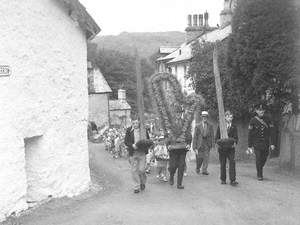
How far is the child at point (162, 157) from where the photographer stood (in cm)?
1181

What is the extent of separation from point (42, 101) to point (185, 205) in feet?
11.2

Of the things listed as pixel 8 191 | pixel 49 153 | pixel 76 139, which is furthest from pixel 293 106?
pixel 8 191

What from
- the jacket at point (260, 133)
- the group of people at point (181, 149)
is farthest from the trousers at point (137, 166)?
the jacket at point (260, 133)

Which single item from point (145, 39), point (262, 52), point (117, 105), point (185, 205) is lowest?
point (185, 205)

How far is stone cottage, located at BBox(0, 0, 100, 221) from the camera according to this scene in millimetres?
8641

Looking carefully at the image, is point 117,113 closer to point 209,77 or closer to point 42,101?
point 209,77

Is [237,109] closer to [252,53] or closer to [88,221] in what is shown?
[252,53]

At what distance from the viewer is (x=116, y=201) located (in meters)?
9.80

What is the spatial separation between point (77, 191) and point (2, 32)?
13.4 feet

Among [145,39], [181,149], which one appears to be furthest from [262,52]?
→ [145,39]

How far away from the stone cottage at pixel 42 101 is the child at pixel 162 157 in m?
1.75

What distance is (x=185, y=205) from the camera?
30.7 feet

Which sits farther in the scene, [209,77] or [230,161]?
[209,77]

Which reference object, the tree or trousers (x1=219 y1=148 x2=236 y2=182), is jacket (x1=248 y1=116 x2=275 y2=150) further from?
the tree
